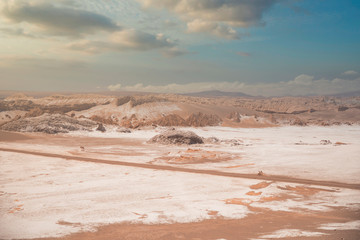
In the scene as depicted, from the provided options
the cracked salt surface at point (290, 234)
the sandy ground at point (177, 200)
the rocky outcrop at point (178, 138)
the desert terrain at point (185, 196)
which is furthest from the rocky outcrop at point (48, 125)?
the cracked salt surface at point (290, 234)

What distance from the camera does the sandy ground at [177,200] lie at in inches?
183

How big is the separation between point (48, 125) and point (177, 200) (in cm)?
2088

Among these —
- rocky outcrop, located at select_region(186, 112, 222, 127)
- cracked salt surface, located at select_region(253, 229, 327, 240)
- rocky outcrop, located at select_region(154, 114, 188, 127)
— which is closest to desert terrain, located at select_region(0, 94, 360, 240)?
cracked salt surface, located at select_region(253, 229, 327, 240)

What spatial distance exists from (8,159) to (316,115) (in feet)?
143

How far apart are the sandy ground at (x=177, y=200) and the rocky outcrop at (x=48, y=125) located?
12237 millimetres

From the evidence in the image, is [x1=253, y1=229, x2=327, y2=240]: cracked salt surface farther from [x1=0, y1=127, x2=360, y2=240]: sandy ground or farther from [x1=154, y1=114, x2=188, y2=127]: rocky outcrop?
[x1=154, y1=114, x2=188, y2=127]: rocky outcrop

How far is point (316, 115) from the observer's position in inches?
1719

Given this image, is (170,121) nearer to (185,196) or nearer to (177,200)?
(185,196)

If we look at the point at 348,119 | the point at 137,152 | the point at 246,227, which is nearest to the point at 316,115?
the point at 348,119

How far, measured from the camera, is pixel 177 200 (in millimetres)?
6469

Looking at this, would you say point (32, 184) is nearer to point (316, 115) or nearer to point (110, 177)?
point (110, 177)

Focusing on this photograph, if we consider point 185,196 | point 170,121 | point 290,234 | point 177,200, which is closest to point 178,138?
point 185,196

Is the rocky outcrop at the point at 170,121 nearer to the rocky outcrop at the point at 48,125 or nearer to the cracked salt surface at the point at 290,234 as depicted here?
the rocky outcrop at the point at 48,125

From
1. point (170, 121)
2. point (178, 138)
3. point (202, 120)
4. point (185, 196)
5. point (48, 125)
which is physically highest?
point (202, 120)
